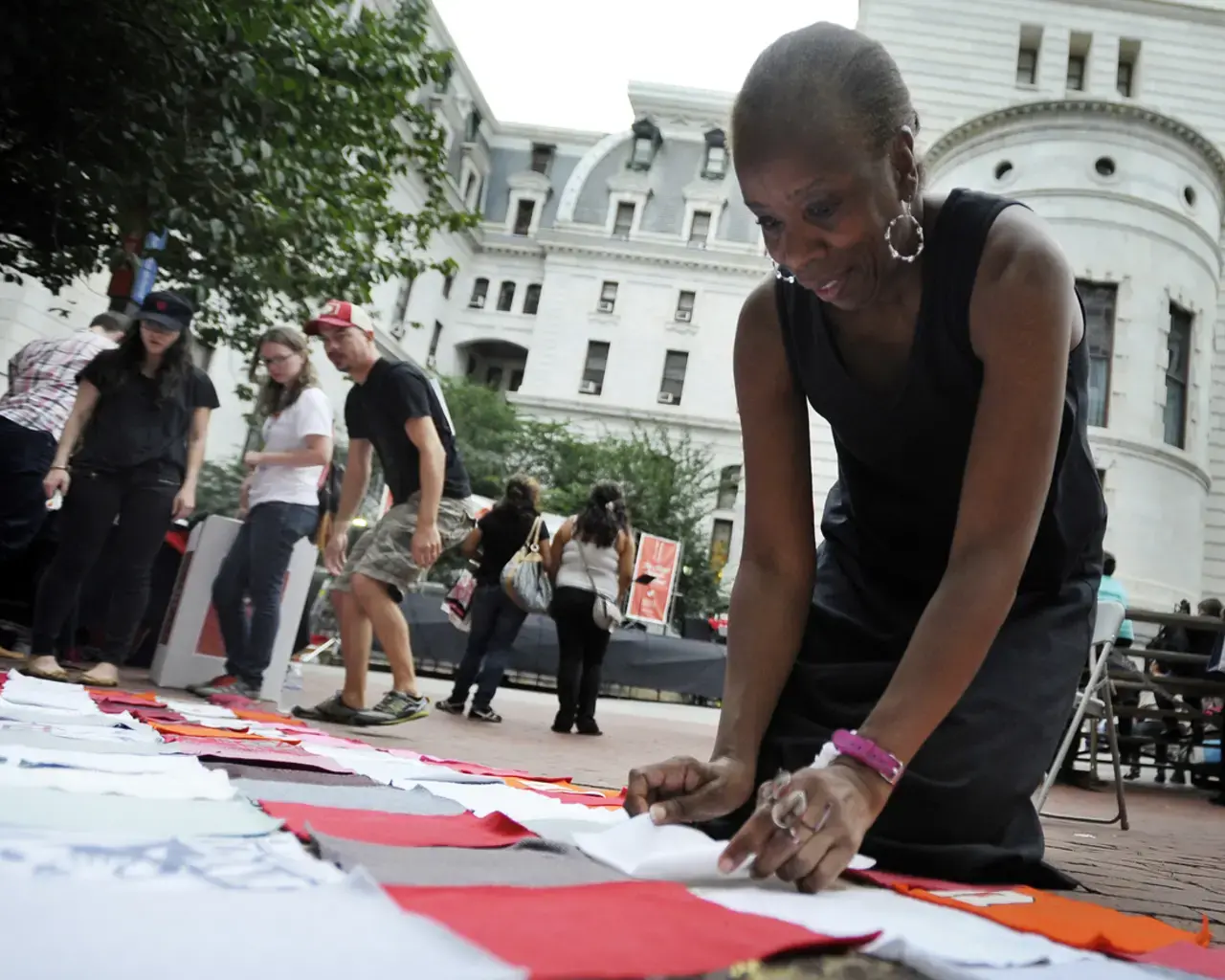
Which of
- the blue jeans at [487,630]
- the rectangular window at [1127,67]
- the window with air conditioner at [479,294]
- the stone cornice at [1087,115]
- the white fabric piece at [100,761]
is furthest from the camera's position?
the window with air conditioner at [479,294]

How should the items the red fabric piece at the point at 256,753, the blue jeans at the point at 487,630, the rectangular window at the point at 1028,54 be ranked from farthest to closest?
the rectangular window at the point at 1028,54 < the blue jeans at the point at 487,630 < the red fabric piece at the point at 256,753

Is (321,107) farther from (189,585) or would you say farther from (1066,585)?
(1066,585)

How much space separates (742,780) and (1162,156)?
66.5 ft

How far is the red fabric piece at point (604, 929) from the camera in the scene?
1096 millimetres

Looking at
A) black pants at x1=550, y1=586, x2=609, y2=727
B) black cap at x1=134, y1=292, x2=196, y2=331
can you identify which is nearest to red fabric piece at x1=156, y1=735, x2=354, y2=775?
black cap at x1=134, y1=292, x2=196, y2=331

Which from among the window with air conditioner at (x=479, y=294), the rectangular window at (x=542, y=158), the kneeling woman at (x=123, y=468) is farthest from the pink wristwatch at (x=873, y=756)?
the rectangular window at (x=542, y=158)

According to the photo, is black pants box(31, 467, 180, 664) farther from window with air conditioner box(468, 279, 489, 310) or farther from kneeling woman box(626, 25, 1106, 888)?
window with air conditioner box(468, 279, 489, 310)

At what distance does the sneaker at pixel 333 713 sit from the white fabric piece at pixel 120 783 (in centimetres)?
283

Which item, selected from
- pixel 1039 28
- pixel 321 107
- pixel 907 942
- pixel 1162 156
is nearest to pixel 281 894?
pixel 907 942

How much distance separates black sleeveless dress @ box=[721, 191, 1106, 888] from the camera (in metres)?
1.97

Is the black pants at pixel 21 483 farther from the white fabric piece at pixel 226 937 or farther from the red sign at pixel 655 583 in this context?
the red sign at pixel 655 583

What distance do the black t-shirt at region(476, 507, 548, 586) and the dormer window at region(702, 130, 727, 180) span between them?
1348 inches

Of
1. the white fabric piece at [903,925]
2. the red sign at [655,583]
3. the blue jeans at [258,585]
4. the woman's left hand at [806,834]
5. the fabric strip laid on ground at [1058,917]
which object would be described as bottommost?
the white fabric piece at [903,925]

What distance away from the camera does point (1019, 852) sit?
2.12m
